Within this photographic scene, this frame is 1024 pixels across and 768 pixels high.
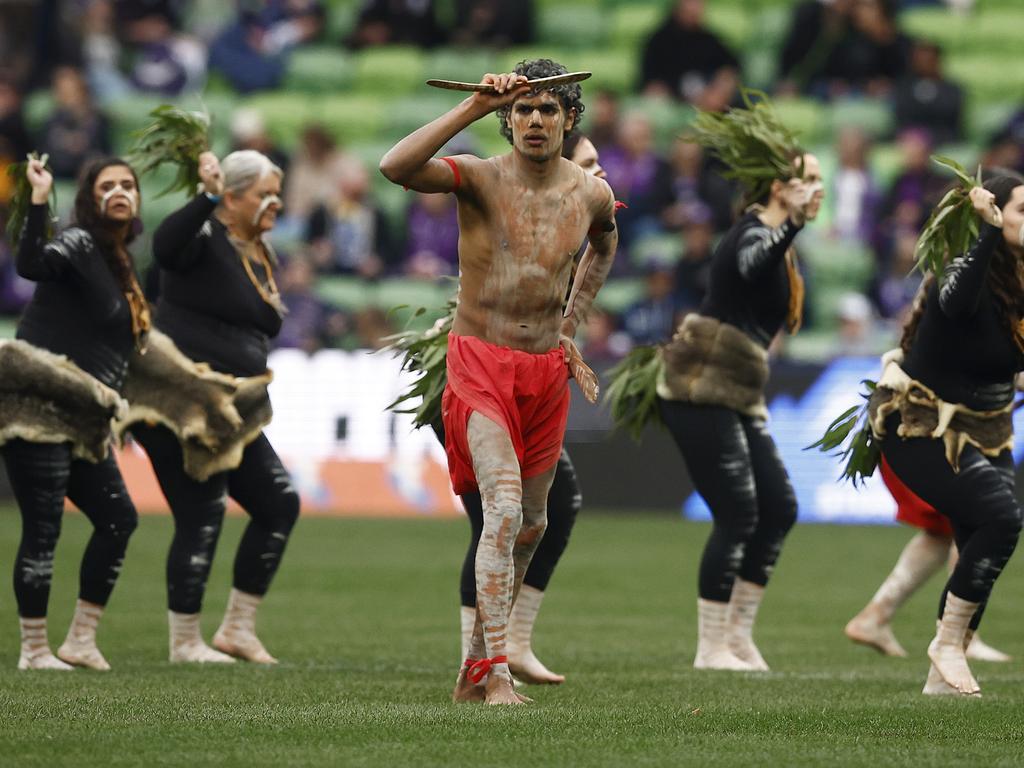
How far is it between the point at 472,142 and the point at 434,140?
15407mm

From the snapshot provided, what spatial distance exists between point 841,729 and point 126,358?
3.73 metres

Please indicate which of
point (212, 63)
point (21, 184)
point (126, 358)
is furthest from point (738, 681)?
point (212, 63)

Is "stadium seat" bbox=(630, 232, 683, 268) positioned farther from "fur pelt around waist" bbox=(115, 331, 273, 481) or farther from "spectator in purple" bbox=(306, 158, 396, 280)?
"fur pelt around waist" bbox=(115, 331, 273, 481)

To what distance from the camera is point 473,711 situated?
643cm

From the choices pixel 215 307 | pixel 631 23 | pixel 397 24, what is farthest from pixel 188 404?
pixel 631 23

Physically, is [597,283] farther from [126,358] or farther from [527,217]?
[126,358]

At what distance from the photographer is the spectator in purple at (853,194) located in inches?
815

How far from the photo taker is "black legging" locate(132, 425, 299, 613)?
8.68 m

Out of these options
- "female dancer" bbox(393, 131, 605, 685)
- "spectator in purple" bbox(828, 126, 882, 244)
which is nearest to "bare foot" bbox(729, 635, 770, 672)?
"female dancer" bbox(393, 131, 605, 685)

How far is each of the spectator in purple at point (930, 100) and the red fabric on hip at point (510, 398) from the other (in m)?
15.9

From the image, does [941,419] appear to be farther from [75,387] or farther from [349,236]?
[349,236]

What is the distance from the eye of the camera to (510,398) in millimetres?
Answer: 6859

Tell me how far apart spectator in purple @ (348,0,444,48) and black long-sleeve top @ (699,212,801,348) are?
15.8 m

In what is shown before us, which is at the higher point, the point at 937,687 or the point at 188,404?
the point at 188,404
